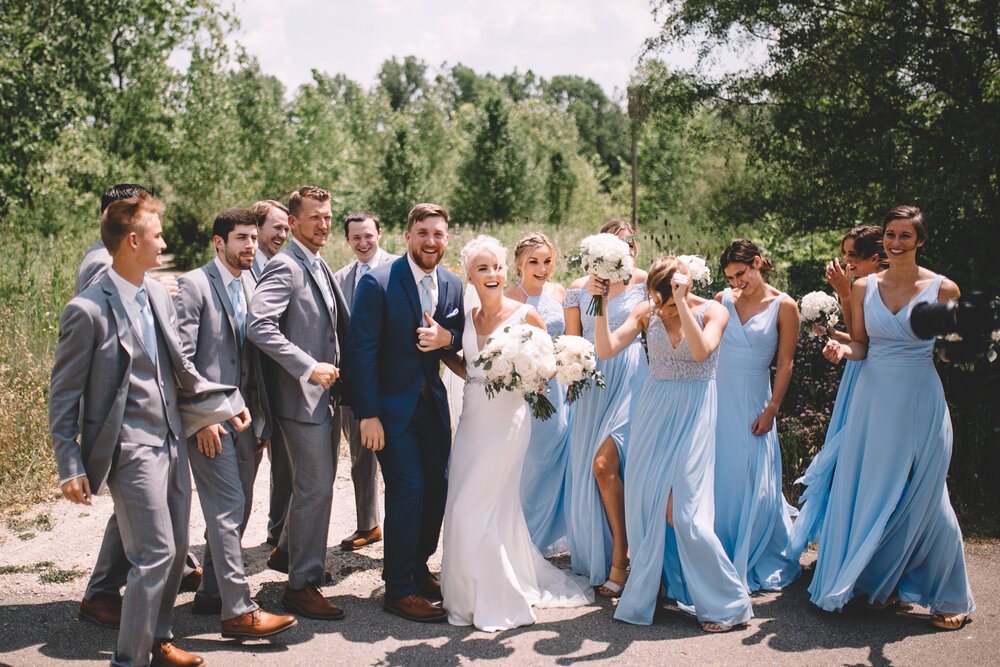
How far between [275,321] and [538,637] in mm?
2489

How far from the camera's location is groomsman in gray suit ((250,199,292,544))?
5648mm

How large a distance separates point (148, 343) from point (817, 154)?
9.38m

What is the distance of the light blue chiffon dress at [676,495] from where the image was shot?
4.61 meters

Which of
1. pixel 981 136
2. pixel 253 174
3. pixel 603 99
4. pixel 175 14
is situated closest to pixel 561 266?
pixel 981 136

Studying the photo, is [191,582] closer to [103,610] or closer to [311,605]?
[103,610]

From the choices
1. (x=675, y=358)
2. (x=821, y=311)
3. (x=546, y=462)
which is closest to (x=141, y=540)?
(x=546, y=462)

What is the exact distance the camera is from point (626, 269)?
4.80 m

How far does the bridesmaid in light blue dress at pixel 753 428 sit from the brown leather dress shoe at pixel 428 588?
1.95m

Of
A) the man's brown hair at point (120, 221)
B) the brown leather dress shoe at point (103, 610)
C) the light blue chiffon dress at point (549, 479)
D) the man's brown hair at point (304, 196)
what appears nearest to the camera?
the man's brown hair at point (120, 221)

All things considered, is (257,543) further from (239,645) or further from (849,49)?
(849,49)

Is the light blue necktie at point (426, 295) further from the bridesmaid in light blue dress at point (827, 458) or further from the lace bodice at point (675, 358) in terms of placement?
the bridesmaid in light blue dress at point (827, 458)

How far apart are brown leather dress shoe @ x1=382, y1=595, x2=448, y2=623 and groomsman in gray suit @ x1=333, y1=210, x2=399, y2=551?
1376 millimetres

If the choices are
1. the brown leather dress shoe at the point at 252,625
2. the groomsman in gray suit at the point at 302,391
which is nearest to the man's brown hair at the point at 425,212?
the groomsman in gray suit at the point at 302,391

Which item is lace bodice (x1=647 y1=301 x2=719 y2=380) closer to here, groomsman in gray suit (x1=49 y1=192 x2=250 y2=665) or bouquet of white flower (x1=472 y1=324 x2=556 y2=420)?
bouquet of white flower (x1=472 y1=324 x2=556 y2=420)
